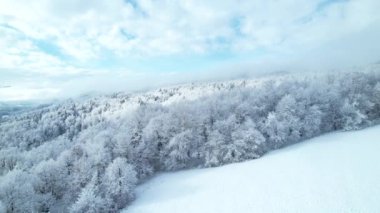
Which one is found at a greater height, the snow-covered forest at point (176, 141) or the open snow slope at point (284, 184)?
the snow-covered forest at point (176, 141)

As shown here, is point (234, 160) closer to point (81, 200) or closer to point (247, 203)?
point (247, 203)

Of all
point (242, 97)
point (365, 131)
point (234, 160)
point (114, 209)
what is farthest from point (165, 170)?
point (365, 131)

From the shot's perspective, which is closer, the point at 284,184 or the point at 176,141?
the point at 284,184

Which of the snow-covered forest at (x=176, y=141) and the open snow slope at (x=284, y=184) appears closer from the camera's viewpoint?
the open snow slope at (x=284, y=184)

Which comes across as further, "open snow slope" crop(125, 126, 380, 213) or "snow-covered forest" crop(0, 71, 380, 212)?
"snow-covered forest" crop(0, 71, 380, 212)
